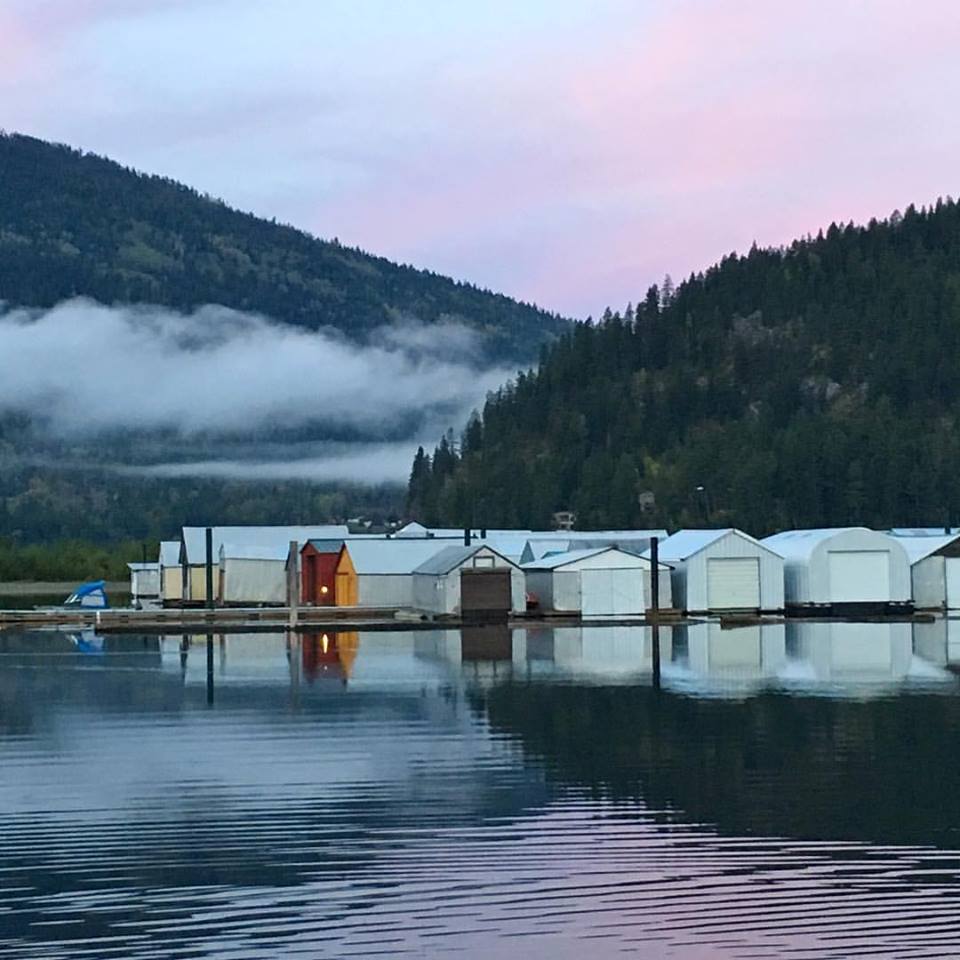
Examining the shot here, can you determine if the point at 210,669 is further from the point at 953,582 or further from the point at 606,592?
the point at 953,582

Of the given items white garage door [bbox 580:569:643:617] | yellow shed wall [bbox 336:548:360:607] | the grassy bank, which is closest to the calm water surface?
white garage door [bbox 580:569:643:617]

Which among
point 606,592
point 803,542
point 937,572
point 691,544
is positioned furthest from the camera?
point 803,542

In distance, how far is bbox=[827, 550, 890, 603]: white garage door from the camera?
73625 millimetres

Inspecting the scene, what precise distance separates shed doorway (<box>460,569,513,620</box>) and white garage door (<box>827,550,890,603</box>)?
12747mm

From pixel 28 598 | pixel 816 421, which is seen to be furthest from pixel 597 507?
pixel 28 598

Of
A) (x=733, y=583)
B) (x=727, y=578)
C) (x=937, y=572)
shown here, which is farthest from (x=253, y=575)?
(x=937, y=572)

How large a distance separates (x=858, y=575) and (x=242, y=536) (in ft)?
99.7

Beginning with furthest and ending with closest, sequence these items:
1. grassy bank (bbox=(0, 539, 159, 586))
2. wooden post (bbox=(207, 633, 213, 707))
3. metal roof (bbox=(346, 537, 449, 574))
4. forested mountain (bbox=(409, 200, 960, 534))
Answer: grassy bank (bbox=(0, 539, 159, 586))
forested mountain (bbox=(409, 200, 960, 534))
metal roof (bbox=(346, 537, 449, 574))
wooden post (bbox=(207, 633, 213, 707))

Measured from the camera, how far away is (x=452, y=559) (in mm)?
70688

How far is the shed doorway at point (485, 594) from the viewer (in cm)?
6975

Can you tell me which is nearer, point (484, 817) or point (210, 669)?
point (484, 817)

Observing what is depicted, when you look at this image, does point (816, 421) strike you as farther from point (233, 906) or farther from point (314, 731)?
point (233, 906)

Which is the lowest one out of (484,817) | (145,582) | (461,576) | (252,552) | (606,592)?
(484,817)

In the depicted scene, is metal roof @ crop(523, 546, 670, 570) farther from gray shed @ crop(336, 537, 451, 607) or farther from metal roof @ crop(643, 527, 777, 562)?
gray shed @ crop(336, 537, 451, 607)
